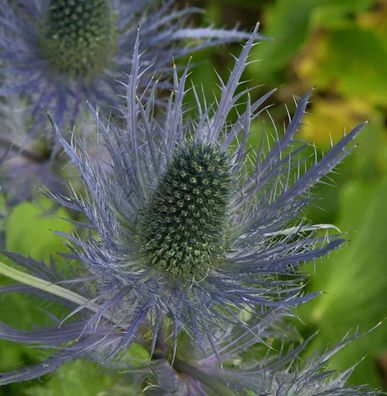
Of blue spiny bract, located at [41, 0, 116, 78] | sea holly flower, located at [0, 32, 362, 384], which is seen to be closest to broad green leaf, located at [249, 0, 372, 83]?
blue spiny bract, located at [41, 0, 116, 78]

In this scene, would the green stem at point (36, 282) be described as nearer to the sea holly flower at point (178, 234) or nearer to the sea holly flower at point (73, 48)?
the sea holly flower at point (178, 234)

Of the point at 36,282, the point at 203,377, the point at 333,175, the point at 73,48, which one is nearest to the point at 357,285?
the point at 333,175

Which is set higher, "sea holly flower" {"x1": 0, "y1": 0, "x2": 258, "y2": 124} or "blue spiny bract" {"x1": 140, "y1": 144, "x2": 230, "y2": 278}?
"sea holly flower" {"x1": 0, "y1": 0, "x2": 258, "y2": 124}

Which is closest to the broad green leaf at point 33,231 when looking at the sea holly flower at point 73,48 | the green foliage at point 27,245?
the green foliage at point 27,245

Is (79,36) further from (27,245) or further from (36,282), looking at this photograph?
(36,282)

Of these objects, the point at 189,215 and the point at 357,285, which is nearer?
the point at 189,215

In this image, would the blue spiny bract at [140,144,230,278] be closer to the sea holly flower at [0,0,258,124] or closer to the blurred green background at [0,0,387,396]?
the blurred green background at [0,0,387,396]
